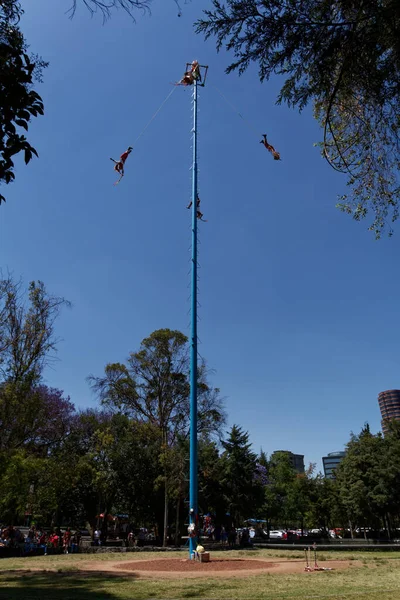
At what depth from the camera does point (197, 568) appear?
1512 cm

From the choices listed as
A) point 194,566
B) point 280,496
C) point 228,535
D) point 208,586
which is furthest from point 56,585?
point 280,496

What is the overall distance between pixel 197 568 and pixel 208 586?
474 centimetres

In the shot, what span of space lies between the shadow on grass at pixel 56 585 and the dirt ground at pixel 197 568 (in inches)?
41.9

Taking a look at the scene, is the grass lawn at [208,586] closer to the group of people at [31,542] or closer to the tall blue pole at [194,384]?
the tall blue pole at [194,384]

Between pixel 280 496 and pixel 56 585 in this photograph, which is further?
pixel 280 496

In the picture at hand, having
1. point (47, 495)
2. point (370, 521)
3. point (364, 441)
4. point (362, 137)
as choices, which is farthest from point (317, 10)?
point (370, 521)

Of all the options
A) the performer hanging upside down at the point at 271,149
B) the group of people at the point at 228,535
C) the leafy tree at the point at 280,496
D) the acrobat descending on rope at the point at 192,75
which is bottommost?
the group of people at the point at 228,535

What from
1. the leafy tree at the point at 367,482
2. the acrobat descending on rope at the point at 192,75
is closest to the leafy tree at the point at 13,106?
the acrobat descending on rope at the point at 192,75

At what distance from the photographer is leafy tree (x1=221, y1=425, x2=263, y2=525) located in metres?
33.0

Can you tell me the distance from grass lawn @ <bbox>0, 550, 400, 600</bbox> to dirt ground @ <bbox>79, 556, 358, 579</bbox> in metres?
0.81

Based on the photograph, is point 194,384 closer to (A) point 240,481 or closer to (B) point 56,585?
(B) point 56,585

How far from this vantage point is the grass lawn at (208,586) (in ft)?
29.7

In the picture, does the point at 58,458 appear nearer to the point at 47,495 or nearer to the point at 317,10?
the point at 47,495

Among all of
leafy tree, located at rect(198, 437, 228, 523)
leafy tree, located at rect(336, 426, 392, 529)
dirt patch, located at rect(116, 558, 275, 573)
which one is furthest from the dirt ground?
leafy tree, located at rect(336, 426, 392, 529)
